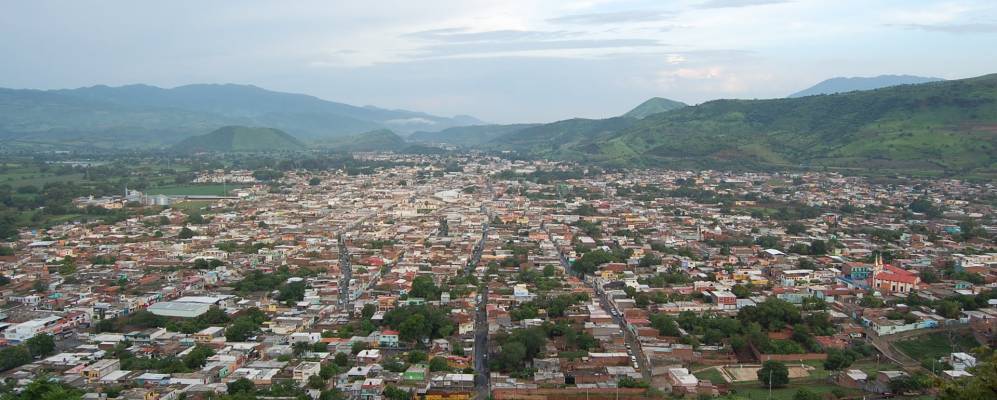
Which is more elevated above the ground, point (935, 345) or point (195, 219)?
point (195, 219)

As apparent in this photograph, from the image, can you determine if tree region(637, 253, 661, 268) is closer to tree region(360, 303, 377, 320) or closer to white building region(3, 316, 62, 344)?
tree region(360, 303, 377, 320)

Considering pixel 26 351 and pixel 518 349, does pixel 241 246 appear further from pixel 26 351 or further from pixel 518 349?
pixel 518 349

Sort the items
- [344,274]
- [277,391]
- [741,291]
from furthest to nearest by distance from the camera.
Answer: [344,274]
[741,291]
[277,391]

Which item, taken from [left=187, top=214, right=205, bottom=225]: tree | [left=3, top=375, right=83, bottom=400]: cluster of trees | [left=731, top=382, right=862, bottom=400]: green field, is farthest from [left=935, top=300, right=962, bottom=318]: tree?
[left=187, top=214, right=205, bottom=225]: tree

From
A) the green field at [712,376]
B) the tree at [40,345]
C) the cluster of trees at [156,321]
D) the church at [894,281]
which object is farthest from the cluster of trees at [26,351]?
the church at [894,281]

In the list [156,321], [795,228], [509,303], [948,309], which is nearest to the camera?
[948,309]

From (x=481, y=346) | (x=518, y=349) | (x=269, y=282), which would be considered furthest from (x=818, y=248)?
(x=269, y=282)

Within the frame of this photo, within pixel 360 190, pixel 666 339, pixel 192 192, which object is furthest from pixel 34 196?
pixel 666 339

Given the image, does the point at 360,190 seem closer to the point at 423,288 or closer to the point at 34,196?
the point at 34,196
